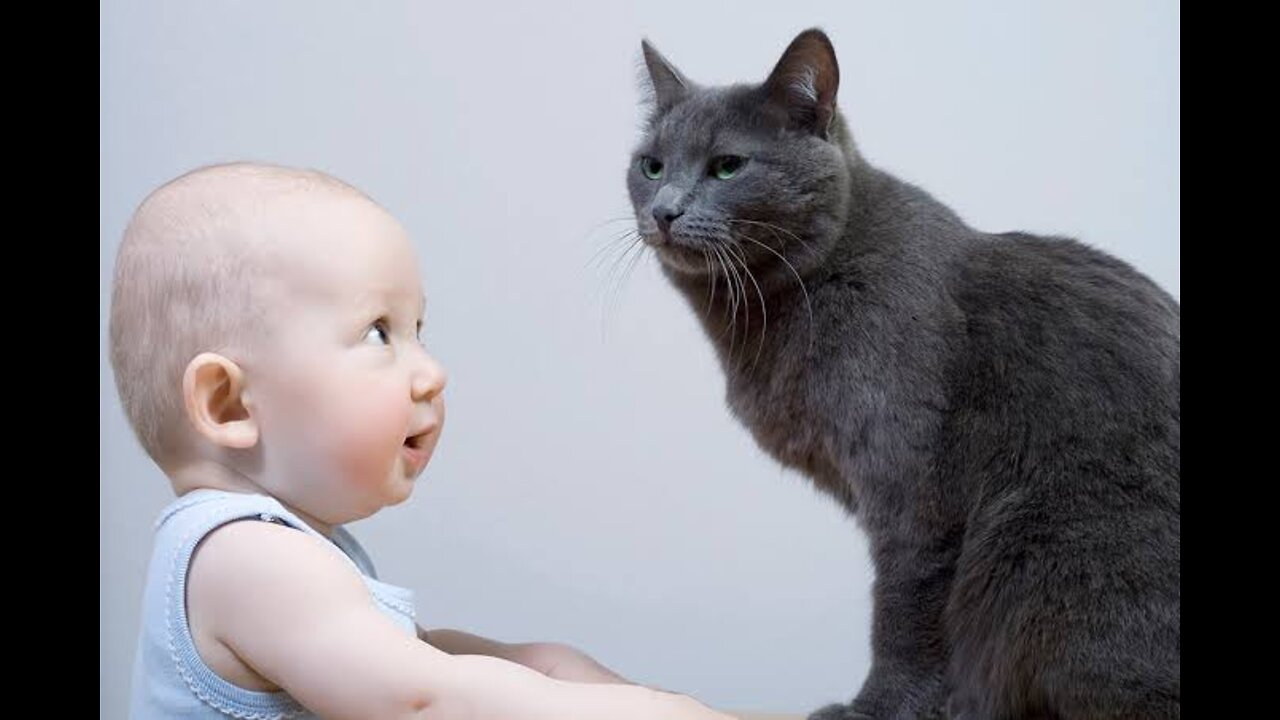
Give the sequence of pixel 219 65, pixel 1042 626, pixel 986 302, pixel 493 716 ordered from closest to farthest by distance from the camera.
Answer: pixel 493 716, pixel 1042 626, pixel 986 302, pixel 219 65

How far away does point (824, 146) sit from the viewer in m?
1.47

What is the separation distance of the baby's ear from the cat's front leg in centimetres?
67

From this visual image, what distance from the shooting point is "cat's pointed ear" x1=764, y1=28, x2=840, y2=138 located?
1387 millimetres

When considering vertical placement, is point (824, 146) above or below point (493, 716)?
above

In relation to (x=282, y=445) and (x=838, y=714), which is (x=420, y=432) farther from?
(x=838, y=714)

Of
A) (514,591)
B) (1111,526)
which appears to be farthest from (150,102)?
(1111,526)

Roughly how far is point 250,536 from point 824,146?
0.75m

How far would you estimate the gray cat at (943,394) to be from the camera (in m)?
1.34

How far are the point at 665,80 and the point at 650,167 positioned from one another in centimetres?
10

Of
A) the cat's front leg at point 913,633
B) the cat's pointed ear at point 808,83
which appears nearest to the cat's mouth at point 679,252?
the cat's pointed ear at point 808,83

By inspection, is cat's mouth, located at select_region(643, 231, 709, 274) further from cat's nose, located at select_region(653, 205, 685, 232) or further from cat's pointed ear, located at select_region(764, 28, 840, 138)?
cat's pointed ear, located at select_region(764, 28, 840, 138)

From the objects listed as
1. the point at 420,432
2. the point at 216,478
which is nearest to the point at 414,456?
the point at 420,432

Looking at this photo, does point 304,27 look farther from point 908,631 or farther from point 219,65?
point 908,631

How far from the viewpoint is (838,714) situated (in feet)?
4.74
